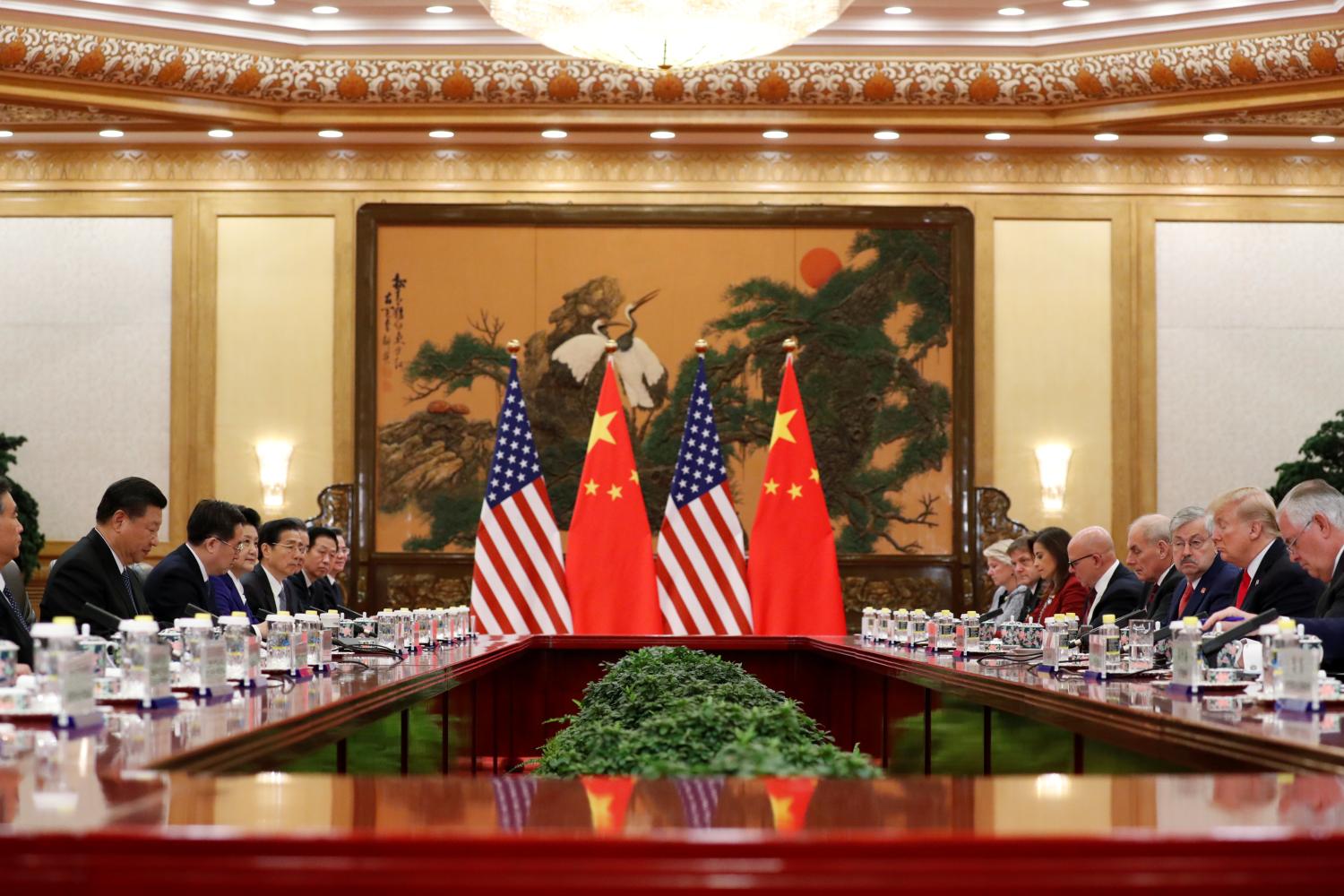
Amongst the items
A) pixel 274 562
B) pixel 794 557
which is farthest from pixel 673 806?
pixel 794 557

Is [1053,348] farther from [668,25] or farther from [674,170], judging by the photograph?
[668,25]

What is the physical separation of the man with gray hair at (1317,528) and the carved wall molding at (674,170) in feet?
20.6

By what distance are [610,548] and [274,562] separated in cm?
255

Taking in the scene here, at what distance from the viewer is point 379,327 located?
10.5 meters

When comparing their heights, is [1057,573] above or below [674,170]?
below

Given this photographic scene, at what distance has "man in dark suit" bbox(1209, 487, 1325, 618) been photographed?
511cm

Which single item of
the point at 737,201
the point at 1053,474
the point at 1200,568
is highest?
the point at 737,201

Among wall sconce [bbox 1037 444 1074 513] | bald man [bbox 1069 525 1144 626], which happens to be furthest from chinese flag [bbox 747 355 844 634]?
bald man [bbox 1069 525 1144 626]

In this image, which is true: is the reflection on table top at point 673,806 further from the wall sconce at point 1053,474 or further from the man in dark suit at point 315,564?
the wall sconce at point 1053,474

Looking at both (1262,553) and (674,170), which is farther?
(674,170)

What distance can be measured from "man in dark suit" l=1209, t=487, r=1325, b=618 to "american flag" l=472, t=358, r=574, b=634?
4445 millimetres

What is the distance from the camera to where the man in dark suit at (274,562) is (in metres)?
6.88

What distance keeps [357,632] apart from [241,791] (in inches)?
185

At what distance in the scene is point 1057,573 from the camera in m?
7.35
